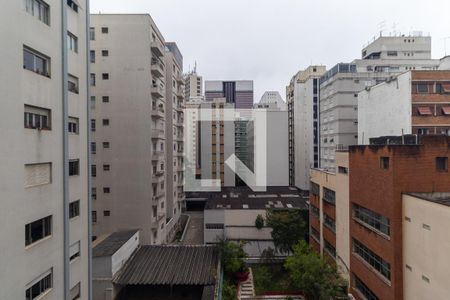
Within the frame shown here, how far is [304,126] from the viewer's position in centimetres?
4272

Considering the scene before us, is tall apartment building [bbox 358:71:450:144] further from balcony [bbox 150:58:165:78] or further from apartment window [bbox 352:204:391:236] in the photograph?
balcony [bbox 150:58:165:78]

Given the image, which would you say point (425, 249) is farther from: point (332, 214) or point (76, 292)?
point (76, 292)

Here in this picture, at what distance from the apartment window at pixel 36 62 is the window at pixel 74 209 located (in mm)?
4508

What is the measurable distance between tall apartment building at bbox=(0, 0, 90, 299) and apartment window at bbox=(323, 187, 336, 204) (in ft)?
44.0

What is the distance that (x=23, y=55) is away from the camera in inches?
313

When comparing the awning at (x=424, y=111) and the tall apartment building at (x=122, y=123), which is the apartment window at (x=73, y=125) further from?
the awning at (x=424, y=111)

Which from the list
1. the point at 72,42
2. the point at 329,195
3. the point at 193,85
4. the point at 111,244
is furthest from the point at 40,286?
the point at 193,85

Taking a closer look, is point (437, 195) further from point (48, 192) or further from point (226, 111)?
point (226, 111)

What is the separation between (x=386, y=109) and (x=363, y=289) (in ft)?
55.7

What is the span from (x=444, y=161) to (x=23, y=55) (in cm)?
1455

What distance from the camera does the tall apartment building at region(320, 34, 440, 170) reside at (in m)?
33.2

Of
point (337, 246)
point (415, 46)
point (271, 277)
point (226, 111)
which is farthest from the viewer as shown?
point (226, 111)

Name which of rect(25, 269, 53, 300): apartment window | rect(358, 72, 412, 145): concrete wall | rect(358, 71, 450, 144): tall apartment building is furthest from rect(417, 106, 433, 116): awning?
rect(25, 269, 53, 300): apartment window

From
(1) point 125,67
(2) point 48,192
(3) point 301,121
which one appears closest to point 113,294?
(2) point 48,192
